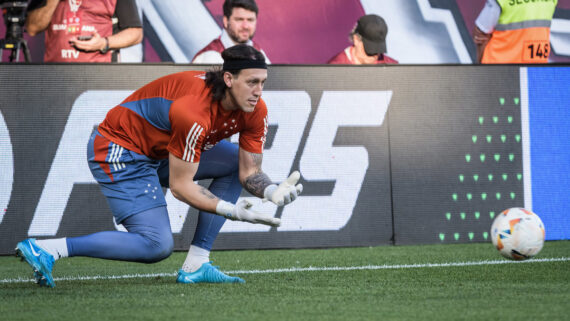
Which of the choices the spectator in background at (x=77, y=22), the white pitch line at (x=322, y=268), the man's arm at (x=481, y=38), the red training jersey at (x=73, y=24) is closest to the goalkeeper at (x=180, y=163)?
the white pitch line at (x=322, y=268)

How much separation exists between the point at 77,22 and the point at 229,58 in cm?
376

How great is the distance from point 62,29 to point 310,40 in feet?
11.2

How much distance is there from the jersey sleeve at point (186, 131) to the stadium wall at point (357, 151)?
2575mm

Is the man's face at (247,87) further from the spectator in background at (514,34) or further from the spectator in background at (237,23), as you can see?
the spectator in background at (514,34)

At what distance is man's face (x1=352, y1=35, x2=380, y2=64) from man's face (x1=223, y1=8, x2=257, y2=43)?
1.12 metres

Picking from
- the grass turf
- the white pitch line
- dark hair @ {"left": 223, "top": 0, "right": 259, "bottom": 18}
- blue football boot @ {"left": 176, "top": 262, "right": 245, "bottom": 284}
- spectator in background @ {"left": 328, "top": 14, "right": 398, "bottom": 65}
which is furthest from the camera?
spectator in background @ {"left": 328, "top": 14, "right": 398, "bottom": 65}

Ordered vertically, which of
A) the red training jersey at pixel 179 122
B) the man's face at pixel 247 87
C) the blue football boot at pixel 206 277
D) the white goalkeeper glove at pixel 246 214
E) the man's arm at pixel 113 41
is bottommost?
the blue football boot at pixel 206 277

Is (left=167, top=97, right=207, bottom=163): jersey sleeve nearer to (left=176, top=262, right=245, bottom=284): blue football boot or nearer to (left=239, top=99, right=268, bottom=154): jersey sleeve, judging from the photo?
(left=239, top=99, right=268, bottom=154): jersey sleeve

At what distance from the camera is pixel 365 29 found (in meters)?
→ 8.25

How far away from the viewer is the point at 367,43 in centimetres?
827

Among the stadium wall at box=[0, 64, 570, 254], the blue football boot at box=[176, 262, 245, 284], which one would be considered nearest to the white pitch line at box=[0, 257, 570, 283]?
the blue football boot at box=[176, 262, 245, 284]

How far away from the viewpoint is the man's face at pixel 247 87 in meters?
4.62

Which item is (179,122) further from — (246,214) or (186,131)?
(246,214)

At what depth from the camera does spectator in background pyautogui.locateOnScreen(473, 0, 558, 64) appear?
336 inches
